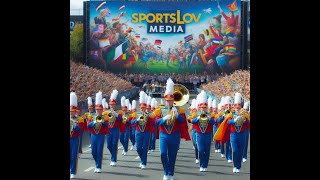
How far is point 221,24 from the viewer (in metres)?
39.9

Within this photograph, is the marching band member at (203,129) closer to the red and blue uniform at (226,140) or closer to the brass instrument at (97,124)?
the red and blue uniform at (226,140)

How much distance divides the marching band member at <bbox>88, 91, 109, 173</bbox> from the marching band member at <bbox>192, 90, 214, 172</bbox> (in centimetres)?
213

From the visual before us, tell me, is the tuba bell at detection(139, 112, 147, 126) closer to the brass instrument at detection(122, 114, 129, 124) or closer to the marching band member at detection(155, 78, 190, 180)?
the brass instrument at detection(122, 114, 129, 124)

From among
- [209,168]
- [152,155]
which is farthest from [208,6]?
[209,168]

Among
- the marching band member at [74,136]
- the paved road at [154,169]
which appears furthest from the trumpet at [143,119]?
the marching band member at [74,136]

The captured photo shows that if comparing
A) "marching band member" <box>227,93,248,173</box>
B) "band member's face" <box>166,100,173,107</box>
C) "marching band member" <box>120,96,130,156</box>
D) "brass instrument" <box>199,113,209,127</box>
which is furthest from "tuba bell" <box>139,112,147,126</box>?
"band member's face" <box>166,100,173,107</box>

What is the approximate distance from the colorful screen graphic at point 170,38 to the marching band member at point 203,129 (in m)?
20.7

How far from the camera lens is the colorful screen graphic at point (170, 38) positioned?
37188 millimetres

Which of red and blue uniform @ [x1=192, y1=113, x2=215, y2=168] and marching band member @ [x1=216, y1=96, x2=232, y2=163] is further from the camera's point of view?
marching band member @ [x1=216, y1=96, x2=232, y2=163]

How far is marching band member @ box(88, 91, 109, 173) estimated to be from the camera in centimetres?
1447

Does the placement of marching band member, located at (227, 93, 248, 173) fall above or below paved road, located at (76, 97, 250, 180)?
above
